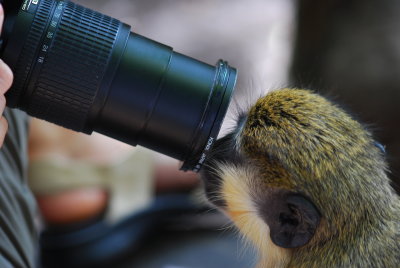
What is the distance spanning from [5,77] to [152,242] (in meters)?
2.04

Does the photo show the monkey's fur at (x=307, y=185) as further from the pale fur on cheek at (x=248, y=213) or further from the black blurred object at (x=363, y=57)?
the black blurred object at (x=363, y=57)

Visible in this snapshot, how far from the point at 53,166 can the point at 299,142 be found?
162 centimetres

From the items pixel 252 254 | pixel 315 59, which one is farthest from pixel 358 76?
pixel 252 254

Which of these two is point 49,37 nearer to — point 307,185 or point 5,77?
point 5,77

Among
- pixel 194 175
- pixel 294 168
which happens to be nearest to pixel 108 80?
pixel 294 168

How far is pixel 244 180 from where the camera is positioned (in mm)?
1329

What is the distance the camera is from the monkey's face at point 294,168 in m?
1.22

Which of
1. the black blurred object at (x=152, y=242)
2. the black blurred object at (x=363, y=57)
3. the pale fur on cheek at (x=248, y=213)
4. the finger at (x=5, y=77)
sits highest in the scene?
the black blurred object at (x=363, y=57)

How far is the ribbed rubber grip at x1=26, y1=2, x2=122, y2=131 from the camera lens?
46.5 inches

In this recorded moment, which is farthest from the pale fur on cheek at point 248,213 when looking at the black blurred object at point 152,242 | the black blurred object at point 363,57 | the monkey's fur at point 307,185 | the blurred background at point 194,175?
the black blurred object at point 363,57

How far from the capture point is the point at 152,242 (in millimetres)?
3066

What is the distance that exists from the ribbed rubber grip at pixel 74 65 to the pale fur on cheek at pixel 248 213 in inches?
12.6

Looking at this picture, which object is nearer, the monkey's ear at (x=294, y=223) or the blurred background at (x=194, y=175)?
the monkey's ear at (x=294, y=223)

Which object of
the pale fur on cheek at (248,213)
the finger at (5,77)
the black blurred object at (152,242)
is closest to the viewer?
the finger at (5,77)
